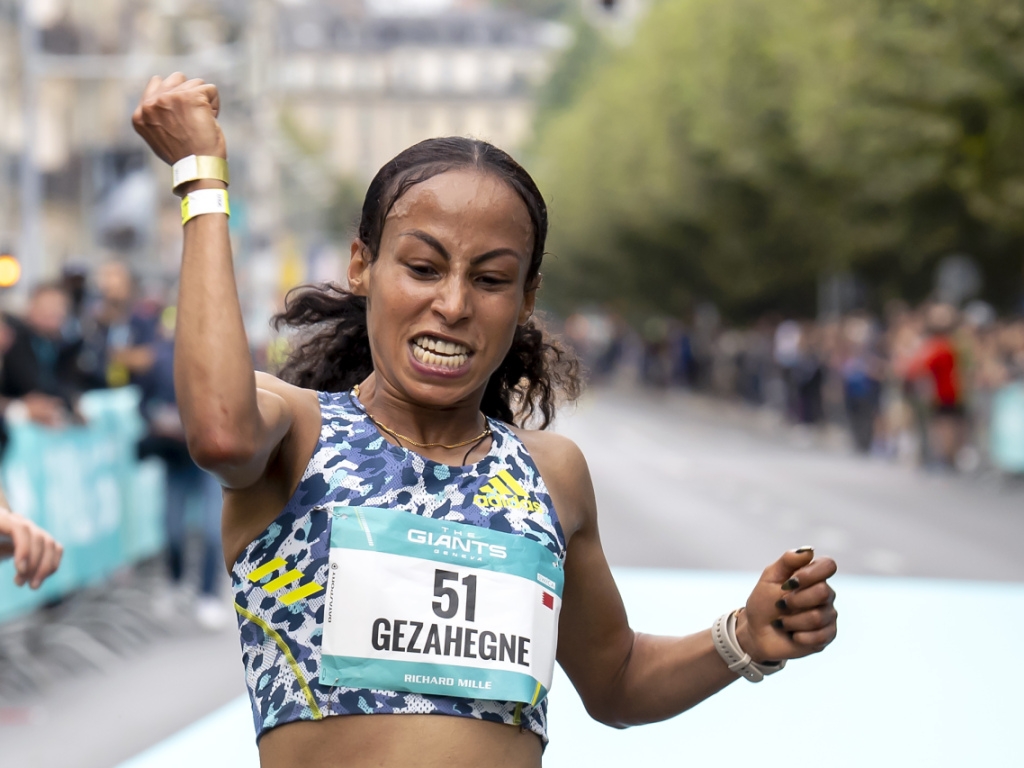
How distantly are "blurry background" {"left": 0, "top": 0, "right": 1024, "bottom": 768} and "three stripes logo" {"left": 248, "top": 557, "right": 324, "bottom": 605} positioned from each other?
0.75 metres

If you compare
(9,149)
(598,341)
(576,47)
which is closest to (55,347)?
(9,149)

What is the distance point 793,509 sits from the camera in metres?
17.1

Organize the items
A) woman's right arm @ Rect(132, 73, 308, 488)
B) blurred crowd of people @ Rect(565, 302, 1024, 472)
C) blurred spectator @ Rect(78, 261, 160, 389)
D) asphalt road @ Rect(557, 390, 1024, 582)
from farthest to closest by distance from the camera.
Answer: blurred crowd of people @ Rect(565, 302, 1024, 472) < asphalt road @ Rect(557, 390, 1024, 582) < blurred spectator @ Rect(78, 261, 160, 389) < woman's right arm @ Rect(132, 73, 308, 488)

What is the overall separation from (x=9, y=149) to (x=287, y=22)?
11391 cm

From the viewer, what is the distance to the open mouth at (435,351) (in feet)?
7.58

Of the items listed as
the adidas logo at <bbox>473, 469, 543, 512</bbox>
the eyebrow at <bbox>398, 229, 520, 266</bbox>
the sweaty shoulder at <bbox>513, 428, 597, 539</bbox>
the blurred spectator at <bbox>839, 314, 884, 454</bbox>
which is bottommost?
the adidas logo at <bbox>473, 469, 543, 512</bbox>

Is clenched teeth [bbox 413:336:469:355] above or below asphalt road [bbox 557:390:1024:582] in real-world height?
below

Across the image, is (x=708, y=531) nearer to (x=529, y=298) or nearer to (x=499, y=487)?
(x=529, y=298)

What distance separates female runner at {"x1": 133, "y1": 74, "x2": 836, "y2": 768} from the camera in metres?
2.23

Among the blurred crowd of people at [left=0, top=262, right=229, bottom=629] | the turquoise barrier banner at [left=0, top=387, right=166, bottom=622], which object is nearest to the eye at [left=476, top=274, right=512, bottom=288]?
the turquoise barrier banner at [left=0, top=387, right=166, bottom=622]

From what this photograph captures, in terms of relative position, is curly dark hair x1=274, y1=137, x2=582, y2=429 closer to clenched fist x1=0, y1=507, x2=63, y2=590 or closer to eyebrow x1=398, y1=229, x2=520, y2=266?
eyebrow x1=398, y1=229, x2=520, y2=266

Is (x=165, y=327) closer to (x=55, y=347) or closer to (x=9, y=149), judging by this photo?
(x=55, y=347)

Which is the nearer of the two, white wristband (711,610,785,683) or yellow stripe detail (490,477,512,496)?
yellow stripe detail (490,477,512,496)

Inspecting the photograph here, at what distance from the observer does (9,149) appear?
42.9 metres
